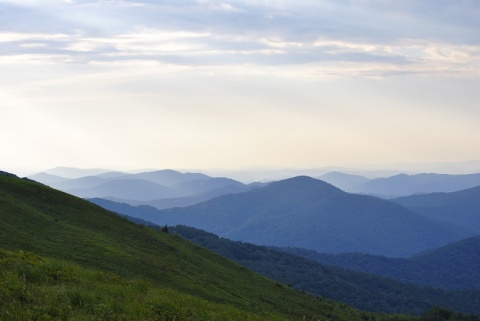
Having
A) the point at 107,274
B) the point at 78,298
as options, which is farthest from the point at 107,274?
the point at 78,298

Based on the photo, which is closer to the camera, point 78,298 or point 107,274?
point 78,298

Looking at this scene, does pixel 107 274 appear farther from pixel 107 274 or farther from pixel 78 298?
pixel 78 298

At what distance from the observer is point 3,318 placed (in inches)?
693

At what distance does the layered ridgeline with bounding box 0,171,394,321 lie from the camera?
68.9ft

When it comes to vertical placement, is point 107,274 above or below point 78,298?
below

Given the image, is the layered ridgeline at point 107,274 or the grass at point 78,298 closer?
the grass at point 78,298

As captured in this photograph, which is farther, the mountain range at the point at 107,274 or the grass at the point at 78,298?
the mountain range at the point at 107,274

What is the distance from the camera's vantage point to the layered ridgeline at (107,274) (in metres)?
21.0

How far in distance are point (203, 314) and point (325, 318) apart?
96.4 ft

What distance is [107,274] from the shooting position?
29438 mm

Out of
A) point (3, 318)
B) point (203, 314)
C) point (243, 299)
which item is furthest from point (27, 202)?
point (3, 318)

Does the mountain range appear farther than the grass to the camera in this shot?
Yes

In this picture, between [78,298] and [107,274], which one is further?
[107,274]

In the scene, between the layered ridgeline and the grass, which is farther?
the layered ridgeline
